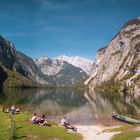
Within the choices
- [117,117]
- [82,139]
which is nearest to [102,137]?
[82,139]

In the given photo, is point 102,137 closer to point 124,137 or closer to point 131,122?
point 124,137

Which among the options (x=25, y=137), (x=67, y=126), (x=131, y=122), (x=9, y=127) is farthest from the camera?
(x=131, y=122)

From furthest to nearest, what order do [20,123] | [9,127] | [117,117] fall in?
1. [117,117]
2. [20,123]
3. [9,127]

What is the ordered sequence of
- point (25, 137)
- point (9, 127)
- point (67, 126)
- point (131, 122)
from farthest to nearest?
point (131, 122), point (67, 126), point (9, 127), point (25, 137)

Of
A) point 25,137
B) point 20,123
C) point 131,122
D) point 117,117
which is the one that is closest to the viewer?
point 25,137

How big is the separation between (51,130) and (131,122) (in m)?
44.0

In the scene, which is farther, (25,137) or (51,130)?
(51,130)

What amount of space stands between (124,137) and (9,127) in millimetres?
19309

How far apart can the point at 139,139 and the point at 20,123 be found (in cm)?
2291

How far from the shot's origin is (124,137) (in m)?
47.8

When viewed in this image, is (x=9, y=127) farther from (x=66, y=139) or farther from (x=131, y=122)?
(x=131, y=122)

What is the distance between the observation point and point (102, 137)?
175 ft

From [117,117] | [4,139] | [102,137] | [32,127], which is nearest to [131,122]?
[117,117]

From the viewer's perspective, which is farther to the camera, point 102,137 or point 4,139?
point 102,137
